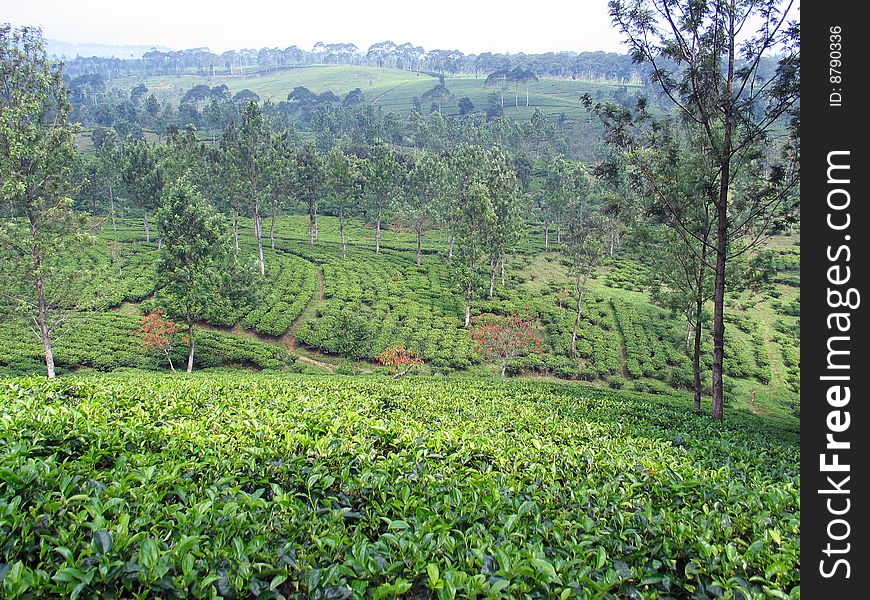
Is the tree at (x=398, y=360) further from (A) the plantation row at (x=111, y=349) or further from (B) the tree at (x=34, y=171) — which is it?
(B) the tree at (x=34, y=171)

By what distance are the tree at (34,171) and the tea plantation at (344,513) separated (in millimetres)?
16608

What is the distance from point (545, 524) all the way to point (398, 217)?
63645 millimetres

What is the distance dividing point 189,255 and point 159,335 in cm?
474

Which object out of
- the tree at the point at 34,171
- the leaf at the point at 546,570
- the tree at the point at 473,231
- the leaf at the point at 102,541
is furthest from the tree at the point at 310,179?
the leaf at the point at 546,570

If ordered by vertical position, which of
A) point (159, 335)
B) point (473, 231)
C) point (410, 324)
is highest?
point (473, 231)

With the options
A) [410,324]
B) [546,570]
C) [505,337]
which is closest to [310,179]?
[410,324]

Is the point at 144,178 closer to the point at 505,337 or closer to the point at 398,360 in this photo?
the point at 398,360

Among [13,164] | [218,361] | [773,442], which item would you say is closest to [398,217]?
[218,361]

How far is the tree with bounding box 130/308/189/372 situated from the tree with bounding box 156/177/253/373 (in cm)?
96

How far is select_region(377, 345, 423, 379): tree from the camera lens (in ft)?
86.2

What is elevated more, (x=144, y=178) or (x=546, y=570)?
(x=144, y=178)

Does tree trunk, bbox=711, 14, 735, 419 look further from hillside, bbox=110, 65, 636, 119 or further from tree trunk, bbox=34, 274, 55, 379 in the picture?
hillside, bbox=110, 65, 636, 119

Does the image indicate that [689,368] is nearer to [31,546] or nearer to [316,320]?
[316,320]

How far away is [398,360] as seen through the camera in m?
26.3
